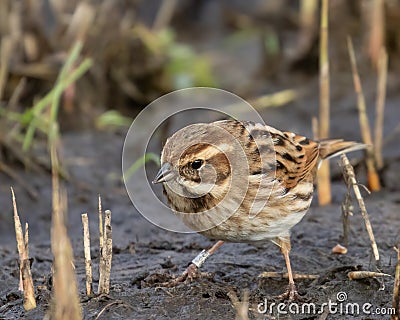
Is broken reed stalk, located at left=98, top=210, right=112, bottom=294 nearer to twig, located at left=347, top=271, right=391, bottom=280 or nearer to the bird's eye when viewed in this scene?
the bird's eye

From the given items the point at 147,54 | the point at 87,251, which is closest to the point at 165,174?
the point at 87,251

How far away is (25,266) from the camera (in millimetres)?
4004

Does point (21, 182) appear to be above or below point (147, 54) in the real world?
below

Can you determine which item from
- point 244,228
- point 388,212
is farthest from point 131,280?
point 388,212

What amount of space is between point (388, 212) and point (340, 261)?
102 centimetres

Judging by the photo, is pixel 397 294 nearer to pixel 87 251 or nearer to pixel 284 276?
pixel 284 276

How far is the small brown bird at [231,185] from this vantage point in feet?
14.6

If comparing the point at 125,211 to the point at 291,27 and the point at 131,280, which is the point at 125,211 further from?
the point at 291,27

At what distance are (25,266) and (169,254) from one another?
1.48m

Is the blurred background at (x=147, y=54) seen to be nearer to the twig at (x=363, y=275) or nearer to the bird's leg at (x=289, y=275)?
the bird's leg at (x=289, y=275)

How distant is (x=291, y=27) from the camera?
36.1ft

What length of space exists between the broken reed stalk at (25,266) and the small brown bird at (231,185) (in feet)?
2.46

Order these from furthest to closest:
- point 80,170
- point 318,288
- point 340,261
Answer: point 80,170 → point 340,261 → point 318,288

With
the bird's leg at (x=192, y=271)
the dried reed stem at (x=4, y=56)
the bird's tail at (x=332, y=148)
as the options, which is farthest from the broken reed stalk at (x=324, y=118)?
the dried reed stem at (x=4, y=56)
